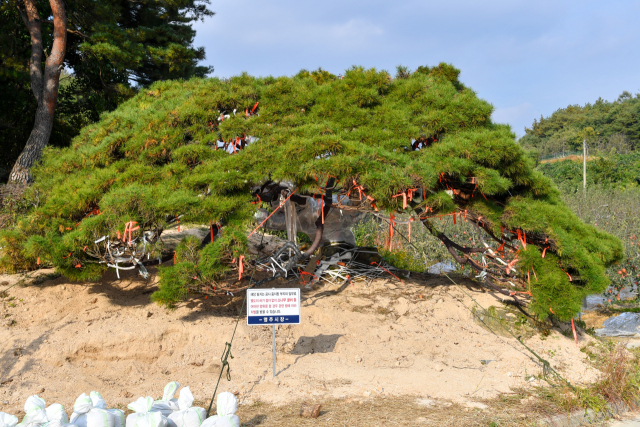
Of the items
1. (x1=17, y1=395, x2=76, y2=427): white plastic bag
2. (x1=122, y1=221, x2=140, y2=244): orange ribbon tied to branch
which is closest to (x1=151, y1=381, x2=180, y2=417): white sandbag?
(x1=17, y1=395, x2=76, y2=427): white plastic bag

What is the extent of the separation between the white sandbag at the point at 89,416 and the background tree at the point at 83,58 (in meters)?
6.22

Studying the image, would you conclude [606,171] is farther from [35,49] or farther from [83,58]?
[35,49]

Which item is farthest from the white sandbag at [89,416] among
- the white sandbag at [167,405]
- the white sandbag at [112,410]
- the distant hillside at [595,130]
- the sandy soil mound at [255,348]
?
the distant hillside at [595,130]

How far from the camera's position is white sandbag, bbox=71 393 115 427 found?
2863 mm

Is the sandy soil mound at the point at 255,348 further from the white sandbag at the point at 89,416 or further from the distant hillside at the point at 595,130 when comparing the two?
the distant hillside at the point at 595,130

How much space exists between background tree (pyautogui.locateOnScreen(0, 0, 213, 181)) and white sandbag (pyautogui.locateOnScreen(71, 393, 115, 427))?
6223 mm

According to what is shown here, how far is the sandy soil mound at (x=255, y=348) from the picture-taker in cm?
405

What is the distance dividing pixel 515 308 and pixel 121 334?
189 inches

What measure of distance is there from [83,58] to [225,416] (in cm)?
824

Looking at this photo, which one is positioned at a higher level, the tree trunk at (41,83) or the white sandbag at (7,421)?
the tree trunk at (41,83)

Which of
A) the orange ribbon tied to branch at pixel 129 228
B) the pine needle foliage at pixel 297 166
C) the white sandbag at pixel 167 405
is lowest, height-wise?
the white sandbag at pixel 167 405

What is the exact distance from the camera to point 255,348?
4.84 meters

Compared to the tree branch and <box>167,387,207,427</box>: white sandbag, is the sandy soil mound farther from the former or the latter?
the tree branch

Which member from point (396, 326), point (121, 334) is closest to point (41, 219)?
point (121, 334)
